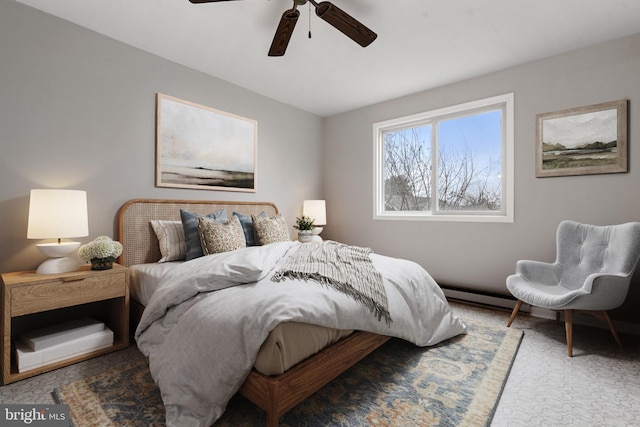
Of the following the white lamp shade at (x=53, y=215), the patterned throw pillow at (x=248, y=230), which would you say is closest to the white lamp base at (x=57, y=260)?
the white lamp shade at (x=53, y=215)

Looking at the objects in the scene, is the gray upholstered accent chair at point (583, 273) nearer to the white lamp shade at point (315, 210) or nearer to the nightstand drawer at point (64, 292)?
the white lamp shade at point (315, 210)

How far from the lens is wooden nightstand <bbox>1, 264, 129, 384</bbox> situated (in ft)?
6.10

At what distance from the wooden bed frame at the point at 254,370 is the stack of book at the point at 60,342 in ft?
0.88

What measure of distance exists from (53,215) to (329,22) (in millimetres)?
2252

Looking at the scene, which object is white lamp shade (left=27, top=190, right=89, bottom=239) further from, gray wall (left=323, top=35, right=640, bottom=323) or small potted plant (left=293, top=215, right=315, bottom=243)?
gray wall (left=323, top=35, right=640, bottom=323)

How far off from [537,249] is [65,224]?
13.3 feet

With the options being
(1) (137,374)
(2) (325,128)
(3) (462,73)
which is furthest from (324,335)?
(2) (325,128)

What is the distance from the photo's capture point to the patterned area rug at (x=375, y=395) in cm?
151

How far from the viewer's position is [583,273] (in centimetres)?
257

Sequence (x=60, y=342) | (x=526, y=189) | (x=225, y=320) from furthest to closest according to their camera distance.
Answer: (x=526, y=189)
(x=60, y=342)
(x=225, y=320)

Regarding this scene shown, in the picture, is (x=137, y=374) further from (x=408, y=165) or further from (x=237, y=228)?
(x=408, y=165)

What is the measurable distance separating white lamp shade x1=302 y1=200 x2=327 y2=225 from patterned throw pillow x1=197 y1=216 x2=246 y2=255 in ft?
5.25

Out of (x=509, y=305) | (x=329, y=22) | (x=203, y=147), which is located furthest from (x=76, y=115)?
(x=509, y=305)

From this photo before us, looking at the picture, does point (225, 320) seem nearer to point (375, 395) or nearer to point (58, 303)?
point (375, 395)
